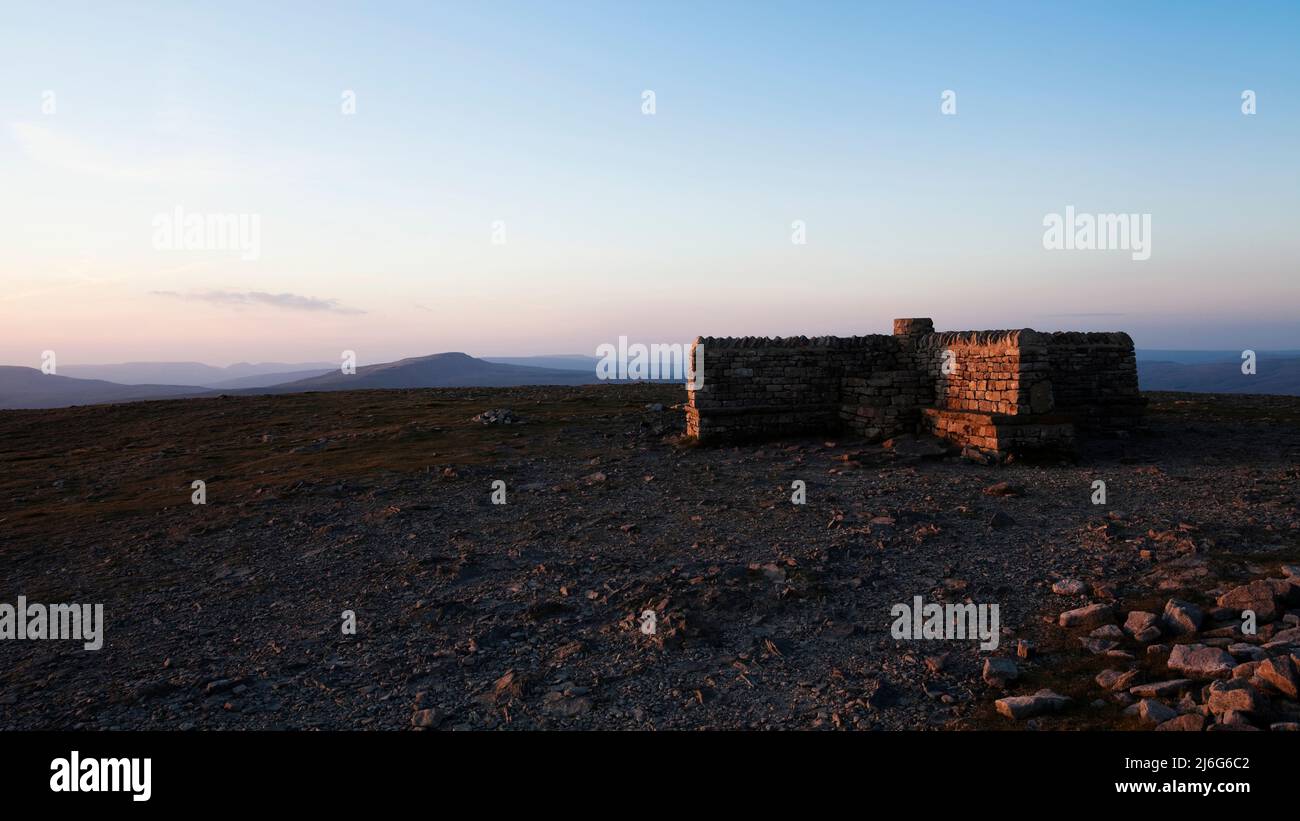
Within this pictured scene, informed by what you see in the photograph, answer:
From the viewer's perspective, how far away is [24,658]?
6.95m

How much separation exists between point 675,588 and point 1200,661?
15.5 feet

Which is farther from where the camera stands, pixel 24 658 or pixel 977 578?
pixel 977 578

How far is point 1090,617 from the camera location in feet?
21.1

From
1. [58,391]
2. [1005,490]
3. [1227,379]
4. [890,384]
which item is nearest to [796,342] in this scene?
[890,384]

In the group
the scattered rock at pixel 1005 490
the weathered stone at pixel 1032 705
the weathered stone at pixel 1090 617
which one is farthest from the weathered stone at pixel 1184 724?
the scattered rock at pixel 1005 490

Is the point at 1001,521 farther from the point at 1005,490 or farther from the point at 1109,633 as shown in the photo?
the point at 1109,633

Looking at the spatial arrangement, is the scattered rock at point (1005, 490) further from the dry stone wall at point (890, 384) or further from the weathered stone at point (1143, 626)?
the weathered stone at point (1143, 626)

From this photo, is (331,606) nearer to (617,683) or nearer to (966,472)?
(617,683)

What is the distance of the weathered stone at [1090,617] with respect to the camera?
6.38 m

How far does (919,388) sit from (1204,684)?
11.9m

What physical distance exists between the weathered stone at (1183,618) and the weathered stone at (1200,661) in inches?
20.1

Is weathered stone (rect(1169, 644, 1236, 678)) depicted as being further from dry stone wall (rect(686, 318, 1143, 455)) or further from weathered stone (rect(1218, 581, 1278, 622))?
dry stone wall (rect(686, 318, 1143, 455))

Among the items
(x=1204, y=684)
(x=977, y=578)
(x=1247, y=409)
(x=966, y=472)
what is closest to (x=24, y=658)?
(x=977, y=578)
